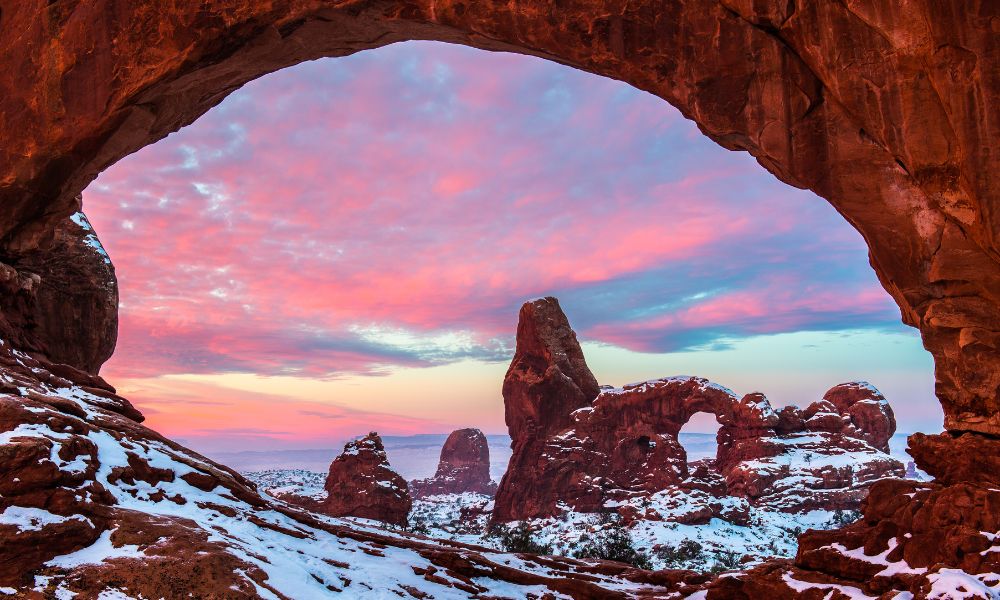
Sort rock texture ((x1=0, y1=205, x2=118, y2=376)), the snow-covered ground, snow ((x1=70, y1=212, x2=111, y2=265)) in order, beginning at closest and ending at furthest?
rock texture ((x1=0, y1=205, x2=118, y2=376)) < snow ((x1=70, y1=212, x2=111, y2=265)) < the snow-covered ground

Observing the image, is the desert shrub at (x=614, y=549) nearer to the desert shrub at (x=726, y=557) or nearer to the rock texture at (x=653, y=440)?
the rock texture at (x=653, y=440)

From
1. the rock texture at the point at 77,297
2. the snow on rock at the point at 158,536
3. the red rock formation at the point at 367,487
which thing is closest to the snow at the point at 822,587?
the snow on rock at the point at 158,536

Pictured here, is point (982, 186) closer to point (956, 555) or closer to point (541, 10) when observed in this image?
point (956, 555)

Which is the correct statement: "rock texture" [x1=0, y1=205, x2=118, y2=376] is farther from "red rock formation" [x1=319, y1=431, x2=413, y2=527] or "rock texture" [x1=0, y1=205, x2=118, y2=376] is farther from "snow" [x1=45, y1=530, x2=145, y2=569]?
"red rock formation" [x1=319, y1=431, x2=413, y2=527]

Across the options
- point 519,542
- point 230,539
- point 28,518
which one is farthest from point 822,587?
point 519,542

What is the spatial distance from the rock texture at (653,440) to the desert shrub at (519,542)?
7.44 meters

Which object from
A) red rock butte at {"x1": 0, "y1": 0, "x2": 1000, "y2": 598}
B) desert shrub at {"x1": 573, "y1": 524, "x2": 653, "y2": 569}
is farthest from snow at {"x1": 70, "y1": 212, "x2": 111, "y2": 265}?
desert shrub at {"x1": 573, "y1": 524, "x2": 653, "y2": 569}

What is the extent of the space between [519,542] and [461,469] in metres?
117

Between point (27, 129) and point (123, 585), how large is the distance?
15991mm

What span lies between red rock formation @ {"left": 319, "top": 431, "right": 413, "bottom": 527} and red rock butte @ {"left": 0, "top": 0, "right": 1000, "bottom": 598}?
141 feet

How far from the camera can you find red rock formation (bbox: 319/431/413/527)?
202 feet

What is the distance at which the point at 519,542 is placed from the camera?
50.4 metres

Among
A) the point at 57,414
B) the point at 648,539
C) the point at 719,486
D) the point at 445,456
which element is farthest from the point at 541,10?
the point at 445,456

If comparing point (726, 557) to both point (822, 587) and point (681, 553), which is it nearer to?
point (681, 553)
